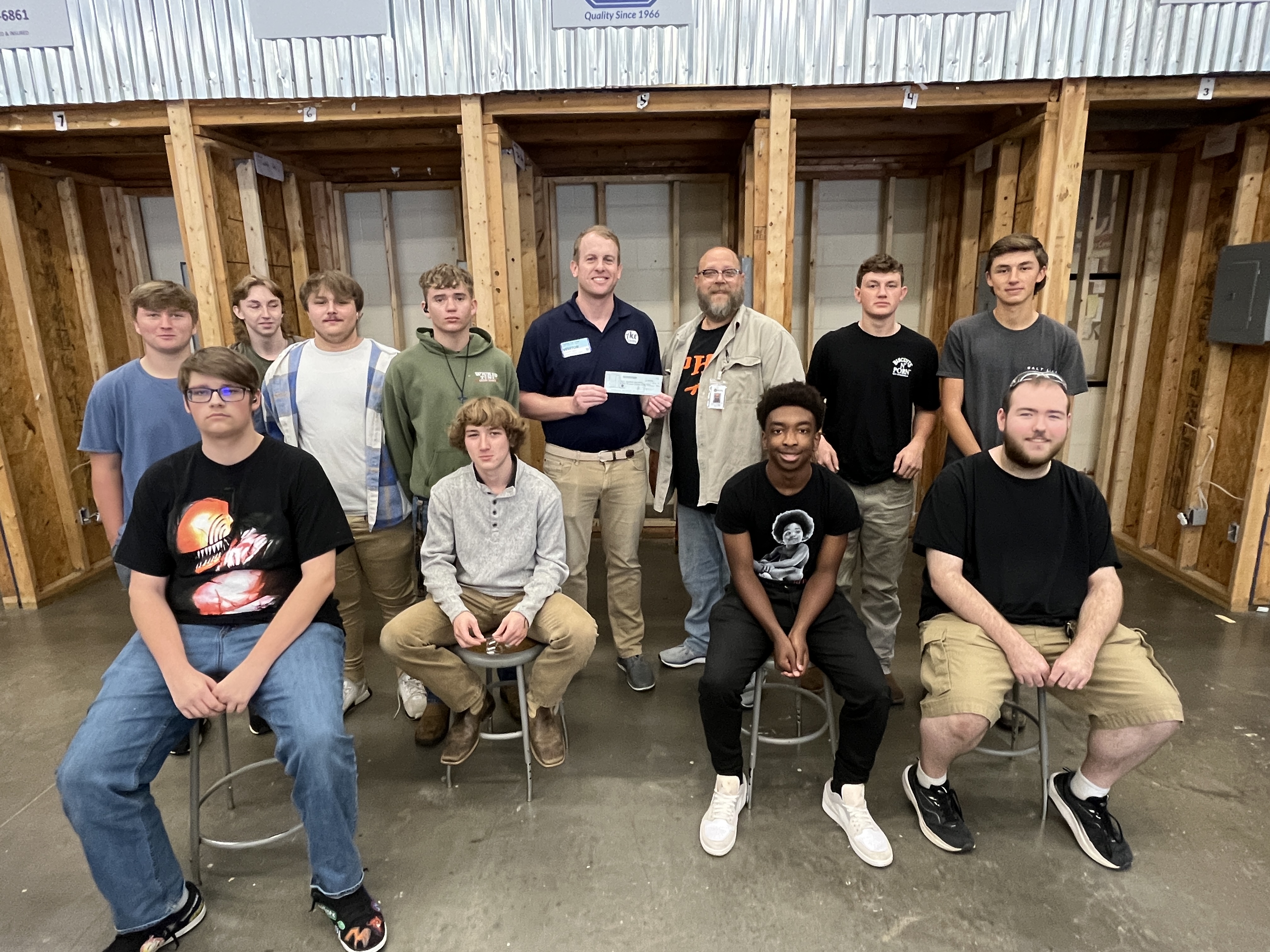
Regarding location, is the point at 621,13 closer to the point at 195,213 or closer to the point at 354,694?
the point at 195,213

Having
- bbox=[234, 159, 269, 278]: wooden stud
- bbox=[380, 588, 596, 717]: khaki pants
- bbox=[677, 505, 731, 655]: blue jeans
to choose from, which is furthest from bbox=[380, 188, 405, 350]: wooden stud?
bbox=[380, 588, 596, 717]: khaki pants

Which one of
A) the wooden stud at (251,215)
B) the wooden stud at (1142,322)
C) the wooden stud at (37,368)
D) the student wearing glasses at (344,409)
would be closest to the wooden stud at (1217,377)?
the wooden stud at (1142,322)

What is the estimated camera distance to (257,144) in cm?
364

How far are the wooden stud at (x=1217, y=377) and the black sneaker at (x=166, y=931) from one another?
14.9 ft

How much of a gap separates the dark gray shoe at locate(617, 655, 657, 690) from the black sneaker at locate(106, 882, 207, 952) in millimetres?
1538

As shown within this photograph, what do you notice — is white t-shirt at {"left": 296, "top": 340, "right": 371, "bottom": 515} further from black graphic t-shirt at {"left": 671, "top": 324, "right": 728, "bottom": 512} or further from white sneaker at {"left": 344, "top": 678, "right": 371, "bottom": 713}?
black graphic t-shirt at {"left": 671, "top": 324, "right": 728, "bottom": 512}

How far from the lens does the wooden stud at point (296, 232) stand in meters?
4.09

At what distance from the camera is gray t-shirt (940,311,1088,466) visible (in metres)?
2.45

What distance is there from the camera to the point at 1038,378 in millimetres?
1921

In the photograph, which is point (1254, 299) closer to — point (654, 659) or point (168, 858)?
point (654, 659)

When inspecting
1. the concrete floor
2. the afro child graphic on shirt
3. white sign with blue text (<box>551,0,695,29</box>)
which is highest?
white sign with blue text (<box>551,0,695,29</box>)

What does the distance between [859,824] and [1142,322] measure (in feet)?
12.2

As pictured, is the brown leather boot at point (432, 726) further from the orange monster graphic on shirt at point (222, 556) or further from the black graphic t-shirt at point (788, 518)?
the black graphic t-shirt at point (788, 518)

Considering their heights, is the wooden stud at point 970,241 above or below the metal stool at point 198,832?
above
